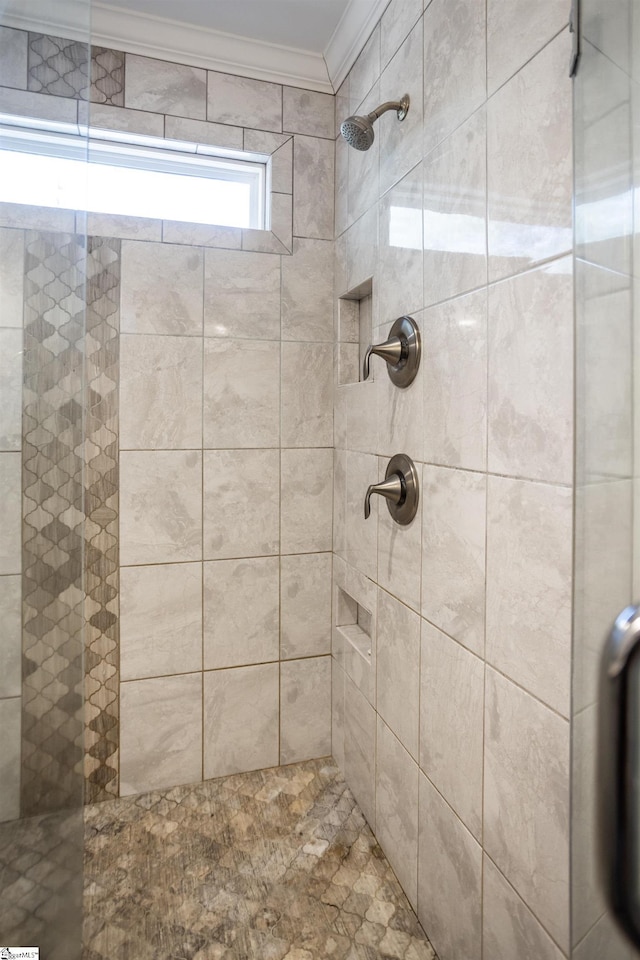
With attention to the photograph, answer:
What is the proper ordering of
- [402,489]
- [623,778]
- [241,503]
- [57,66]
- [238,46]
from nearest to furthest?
1. [623,778]
2. [57,66]
3. [402,489]
4. [238,46]
5. [241,503]

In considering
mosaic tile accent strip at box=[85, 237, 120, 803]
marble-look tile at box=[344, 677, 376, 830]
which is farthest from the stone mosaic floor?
mosaic tile accent strip at box=[85, 237, 120, 803]

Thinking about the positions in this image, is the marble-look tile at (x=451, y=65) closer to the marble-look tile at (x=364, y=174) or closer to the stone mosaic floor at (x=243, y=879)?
the marble-look tile at (x=364, y=174)

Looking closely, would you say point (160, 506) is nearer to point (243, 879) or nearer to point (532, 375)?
point (243, 879)

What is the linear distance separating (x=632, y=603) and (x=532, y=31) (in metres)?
0.89

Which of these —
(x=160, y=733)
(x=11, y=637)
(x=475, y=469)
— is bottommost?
(x=160, y=733)

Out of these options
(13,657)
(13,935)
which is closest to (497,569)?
(13,657)

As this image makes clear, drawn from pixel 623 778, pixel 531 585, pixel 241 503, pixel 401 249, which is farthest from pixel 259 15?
pixel 623 778

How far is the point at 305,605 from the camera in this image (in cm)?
181

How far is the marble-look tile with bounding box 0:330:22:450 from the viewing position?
2.32 feet

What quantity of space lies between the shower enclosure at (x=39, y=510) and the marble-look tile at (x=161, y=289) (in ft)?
2.11

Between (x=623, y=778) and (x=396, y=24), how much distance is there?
1604mm

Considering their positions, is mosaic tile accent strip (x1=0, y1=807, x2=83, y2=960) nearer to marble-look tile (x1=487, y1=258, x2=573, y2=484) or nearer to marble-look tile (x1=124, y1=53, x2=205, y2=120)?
marble-look tile (x1=487, y1=258, x2=573, y2=484)

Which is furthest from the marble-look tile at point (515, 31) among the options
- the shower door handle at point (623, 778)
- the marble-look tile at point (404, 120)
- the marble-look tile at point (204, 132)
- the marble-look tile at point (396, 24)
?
the marble-look tile at point (204, 132)

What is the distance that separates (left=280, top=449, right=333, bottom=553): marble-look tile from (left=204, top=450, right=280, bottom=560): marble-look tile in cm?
3
